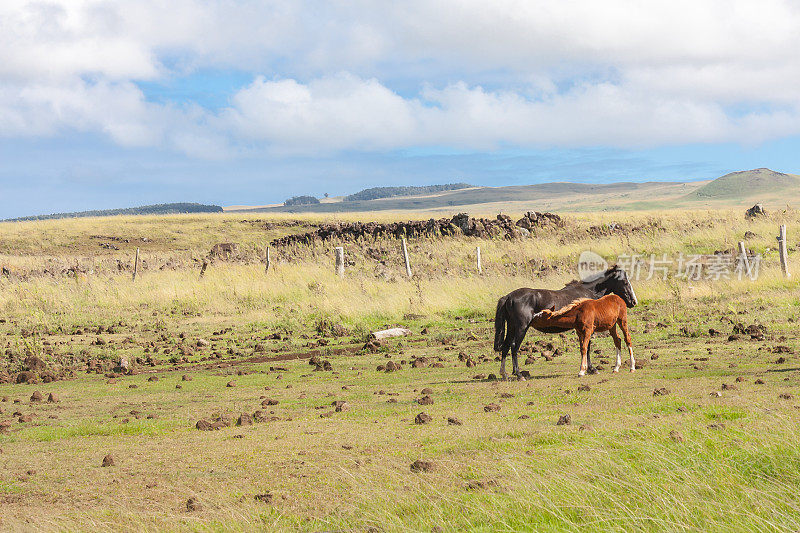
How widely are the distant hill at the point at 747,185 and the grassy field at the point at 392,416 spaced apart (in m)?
163

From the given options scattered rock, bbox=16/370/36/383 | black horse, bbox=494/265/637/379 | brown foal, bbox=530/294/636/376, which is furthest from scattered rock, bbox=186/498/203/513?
scattered rock, bbox=16/370/36/383

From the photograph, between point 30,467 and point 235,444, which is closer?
point 30,467

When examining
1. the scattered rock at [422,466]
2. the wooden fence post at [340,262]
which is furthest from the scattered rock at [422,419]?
the wooden fence post at [340,262]

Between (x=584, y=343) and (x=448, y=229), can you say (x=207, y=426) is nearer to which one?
(x=584, y=343)

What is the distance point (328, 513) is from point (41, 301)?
20102 mm

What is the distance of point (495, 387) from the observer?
10.5 metres

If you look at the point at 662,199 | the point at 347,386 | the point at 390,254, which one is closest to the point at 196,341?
the point at 347,386

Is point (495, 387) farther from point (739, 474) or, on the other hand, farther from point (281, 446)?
point (739, 474)

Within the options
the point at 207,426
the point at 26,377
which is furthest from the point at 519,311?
the point at 26,377

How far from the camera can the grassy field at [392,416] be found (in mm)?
5254

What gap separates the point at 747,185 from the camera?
585 feet

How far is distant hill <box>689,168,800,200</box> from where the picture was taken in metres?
171

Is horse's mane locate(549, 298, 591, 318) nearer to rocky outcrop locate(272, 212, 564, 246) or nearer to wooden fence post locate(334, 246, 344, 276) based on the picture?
wooden fence post locate(334, 246, 344, 276)

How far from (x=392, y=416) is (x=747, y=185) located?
19020 centimetres
